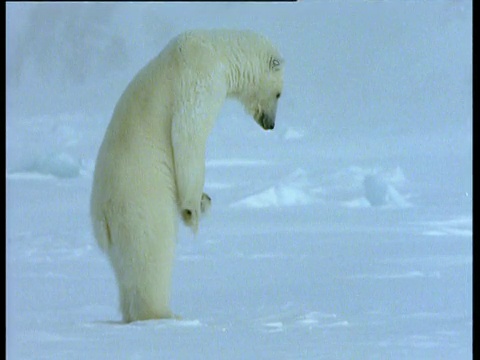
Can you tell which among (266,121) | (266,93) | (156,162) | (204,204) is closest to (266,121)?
(266,121)

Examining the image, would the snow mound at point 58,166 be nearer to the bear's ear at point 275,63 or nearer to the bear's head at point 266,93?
the bear's head at point 266,93

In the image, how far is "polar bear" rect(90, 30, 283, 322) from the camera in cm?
338

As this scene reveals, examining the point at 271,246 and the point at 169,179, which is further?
the point at 271,246

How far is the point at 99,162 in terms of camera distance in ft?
11.3

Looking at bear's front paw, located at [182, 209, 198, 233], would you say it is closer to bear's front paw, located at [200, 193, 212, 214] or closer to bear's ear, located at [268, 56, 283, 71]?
bear's front paw, located at [200, 193, 212, 214]

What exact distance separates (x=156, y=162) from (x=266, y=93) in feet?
1.85

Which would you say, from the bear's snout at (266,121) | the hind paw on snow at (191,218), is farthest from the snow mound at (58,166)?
the hind paw on snow at (191,218)

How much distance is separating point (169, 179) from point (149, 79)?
1.17 feet

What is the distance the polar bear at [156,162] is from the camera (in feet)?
11.1

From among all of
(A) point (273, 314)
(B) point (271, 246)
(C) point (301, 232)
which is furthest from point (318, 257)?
(A) point (273, 314)

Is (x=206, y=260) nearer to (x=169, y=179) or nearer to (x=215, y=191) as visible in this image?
(x=169, y=179)

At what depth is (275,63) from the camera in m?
3.66

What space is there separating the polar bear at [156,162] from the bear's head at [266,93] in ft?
0.59

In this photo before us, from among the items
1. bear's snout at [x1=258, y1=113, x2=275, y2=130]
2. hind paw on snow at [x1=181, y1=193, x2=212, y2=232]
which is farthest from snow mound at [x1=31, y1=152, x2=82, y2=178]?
hind paw on snow at [x1=181, y1=193, x2=212, y2=232]
